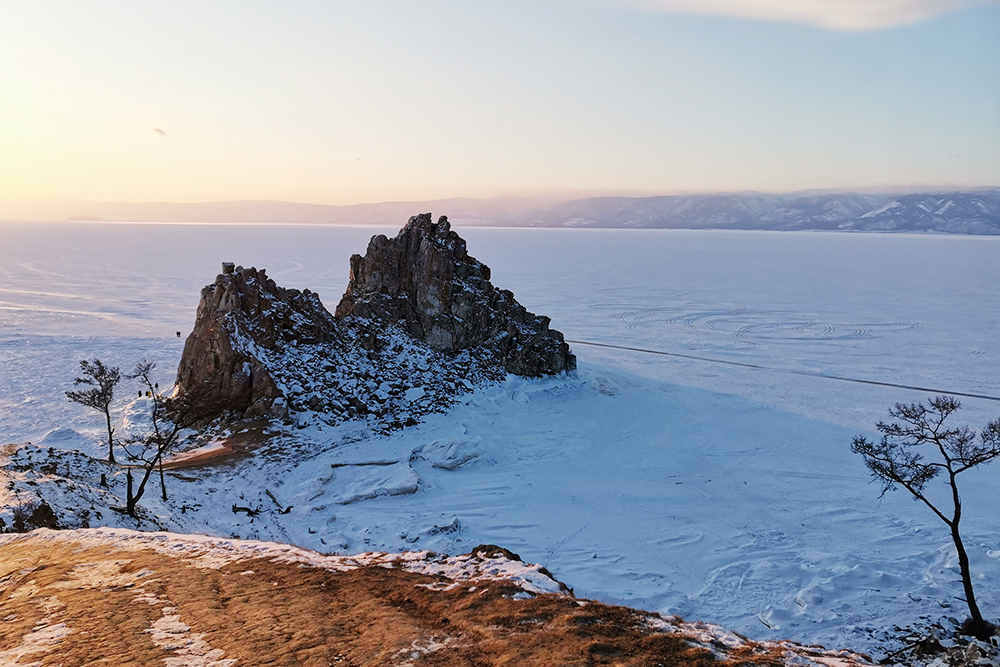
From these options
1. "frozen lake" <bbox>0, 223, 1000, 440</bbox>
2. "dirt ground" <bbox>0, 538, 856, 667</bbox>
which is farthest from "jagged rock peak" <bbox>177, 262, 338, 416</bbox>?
"dirt ground" <bbox>0, 538, 856, 667</bbox>

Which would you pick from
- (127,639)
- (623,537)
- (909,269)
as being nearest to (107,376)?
(127,639)

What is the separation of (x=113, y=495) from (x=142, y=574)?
10.2 metres

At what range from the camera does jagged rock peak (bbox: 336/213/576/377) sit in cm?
4369

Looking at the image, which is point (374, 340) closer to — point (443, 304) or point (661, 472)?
point (443, 304)

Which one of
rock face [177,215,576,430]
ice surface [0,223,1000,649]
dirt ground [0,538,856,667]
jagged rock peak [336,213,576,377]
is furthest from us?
jagged rock peak [336,213,576,377]

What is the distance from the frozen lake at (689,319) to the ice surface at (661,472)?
42 cm

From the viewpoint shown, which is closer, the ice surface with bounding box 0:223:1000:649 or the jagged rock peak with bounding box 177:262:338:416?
the ice surface with bounding box 0:223:1000:649

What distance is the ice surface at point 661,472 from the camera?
21531mm

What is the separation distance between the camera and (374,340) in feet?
136

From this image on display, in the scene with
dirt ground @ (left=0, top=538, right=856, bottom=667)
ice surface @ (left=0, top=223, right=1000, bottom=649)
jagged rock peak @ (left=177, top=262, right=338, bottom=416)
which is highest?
jagged rock peak @ (left=177, top=262, right=338, bottom=416)

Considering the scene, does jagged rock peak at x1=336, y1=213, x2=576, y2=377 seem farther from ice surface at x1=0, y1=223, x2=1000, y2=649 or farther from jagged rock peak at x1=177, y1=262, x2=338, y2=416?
jagged rock peak at x1=177, y1=262, x2=338, y2=416

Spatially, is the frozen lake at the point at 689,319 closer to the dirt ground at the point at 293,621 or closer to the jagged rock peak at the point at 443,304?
the jagged rock peak at the point at 443,304

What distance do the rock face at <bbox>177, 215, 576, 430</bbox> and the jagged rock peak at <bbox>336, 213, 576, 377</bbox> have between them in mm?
75

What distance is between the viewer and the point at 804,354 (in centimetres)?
5700
